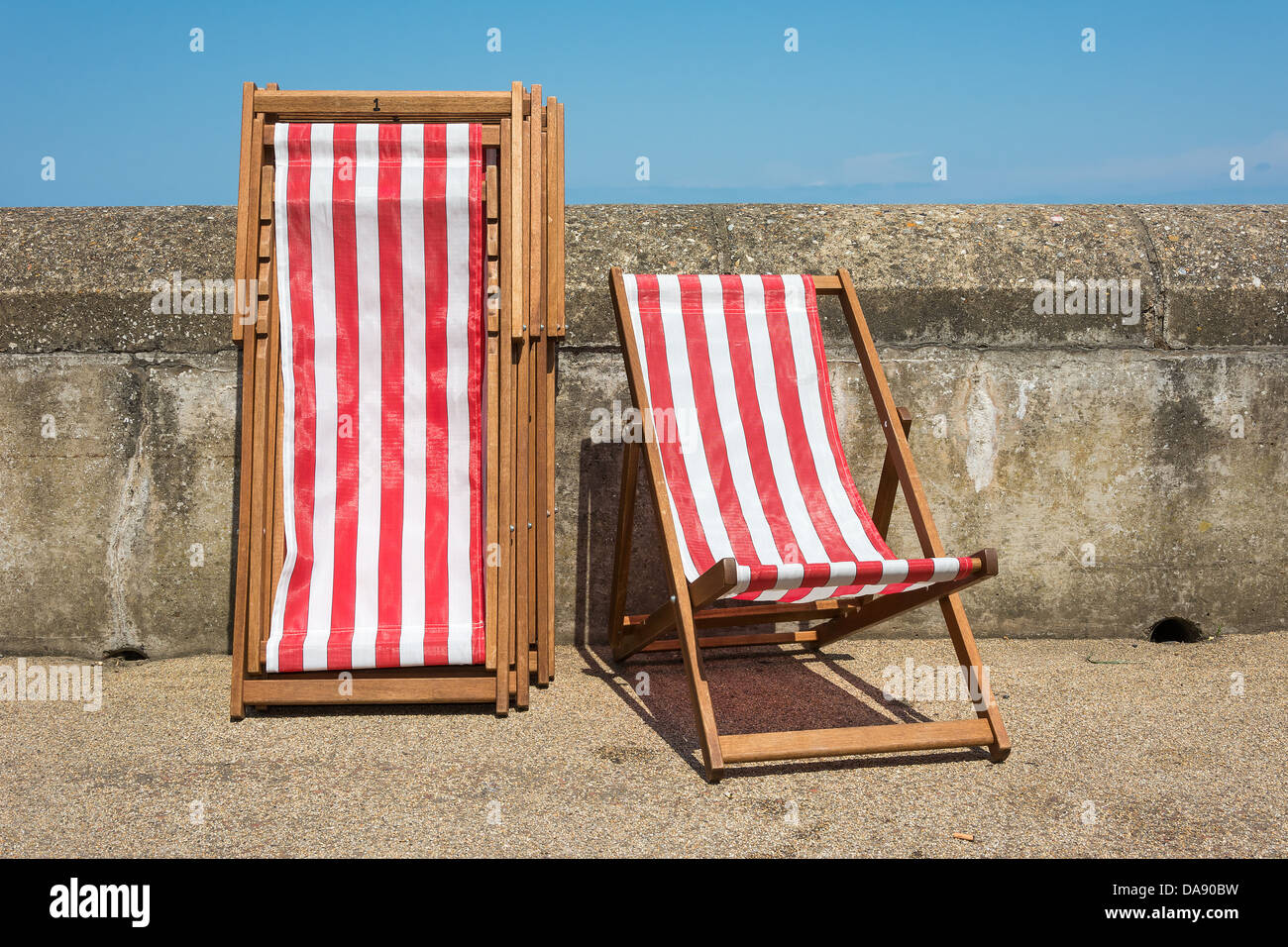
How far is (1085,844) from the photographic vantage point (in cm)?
210

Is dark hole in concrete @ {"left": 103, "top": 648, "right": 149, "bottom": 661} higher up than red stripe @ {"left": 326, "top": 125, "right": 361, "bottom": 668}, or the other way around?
red stripe @ {"left": 326, "top": 125, "right": 361, "bottom": 668}

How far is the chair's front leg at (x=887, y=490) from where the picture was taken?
3092 millimetres

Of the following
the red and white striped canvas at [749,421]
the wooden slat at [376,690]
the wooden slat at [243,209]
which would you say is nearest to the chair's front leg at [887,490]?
the red and white striped canvas at [749,421]

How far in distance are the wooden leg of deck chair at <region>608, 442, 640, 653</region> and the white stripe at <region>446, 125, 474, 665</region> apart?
461 millimetres

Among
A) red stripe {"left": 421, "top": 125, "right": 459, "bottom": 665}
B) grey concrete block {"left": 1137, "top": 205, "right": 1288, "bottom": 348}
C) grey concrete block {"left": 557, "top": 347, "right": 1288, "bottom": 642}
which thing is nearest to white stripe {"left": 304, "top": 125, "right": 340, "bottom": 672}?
red stripe {"left": 421, "top": 125, "right": 459, "bottom": 665}

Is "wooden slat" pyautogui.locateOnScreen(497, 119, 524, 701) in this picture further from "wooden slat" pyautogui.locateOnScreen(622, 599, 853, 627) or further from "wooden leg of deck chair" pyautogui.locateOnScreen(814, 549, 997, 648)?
"wooden leg of deck chair" pyautogui.locateOnScreen(814, 549, 997, 648)

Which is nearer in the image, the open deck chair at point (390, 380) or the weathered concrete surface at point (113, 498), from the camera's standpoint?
the open deck chair at point (390, 380)

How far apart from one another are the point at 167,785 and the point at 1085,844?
2.00 meters

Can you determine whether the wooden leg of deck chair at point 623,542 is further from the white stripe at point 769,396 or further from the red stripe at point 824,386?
the red stripe at point 824,386

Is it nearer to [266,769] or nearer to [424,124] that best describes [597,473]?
[424,124]

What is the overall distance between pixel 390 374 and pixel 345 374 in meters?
0.13

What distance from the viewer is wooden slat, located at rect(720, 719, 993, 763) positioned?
8.09 ft

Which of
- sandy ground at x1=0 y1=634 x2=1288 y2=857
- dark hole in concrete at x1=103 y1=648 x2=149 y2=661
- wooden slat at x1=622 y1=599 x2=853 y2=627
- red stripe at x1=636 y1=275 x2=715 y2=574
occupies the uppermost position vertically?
red stripe at x1=636 y1=275 x2=715 y2=574
